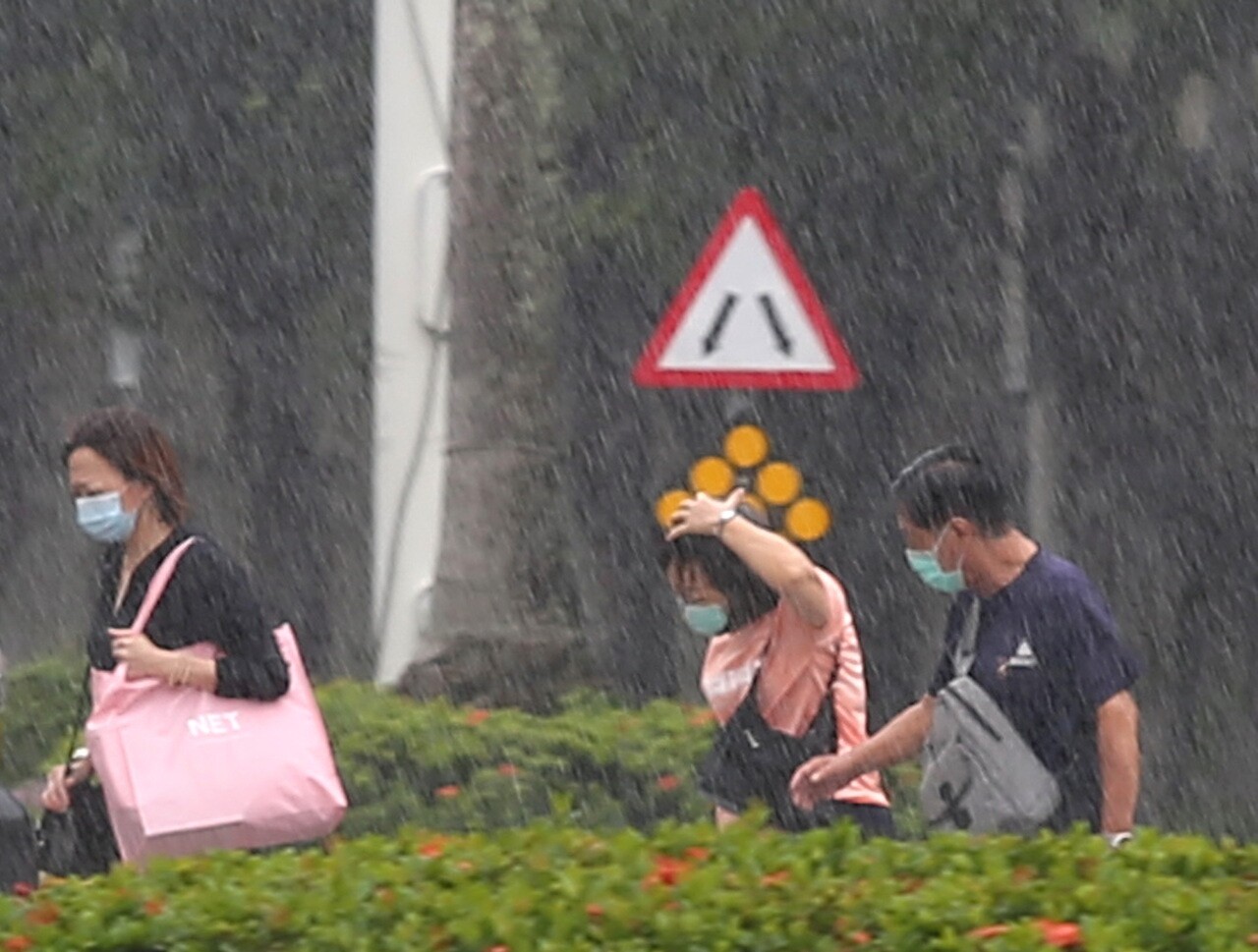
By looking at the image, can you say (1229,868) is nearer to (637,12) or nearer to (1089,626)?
(1089,626)

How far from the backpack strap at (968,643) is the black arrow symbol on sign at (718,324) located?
197 centimetres

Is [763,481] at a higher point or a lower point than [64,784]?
higher

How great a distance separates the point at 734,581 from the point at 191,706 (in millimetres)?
1161

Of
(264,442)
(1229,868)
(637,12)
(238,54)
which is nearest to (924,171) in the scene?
(637,12)

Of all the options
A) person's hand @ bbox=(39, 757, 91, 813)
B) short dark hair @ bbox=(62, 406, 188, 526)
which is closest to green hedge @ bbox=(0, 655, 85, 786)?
person's hand @ bbox=(39, 757, 91, 813)

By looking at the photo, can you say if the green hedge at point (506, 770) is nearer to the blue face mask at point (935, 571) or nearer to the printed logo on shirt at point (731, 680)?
the printed logo on shirt at point (731, 680)

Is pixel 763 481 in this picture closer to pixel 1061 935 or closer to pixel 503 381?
pixel 503 381

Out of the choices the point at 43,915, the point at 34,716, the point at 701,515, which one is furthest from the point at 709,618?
the point at 34,716

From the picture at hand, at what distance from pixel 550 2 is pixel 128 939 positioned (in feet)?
23.5

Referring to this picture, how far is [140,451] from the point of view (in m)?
7.80

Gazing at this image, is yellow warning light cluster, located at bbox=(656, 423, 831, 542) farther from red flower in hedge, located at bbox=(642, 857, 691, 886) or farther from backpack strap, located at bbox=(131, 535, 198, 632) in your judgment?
red flower in hedge, located at bbox=(642, 857, 691, 886)

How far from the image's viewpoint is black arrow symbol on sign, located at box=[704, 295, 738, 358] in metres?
9.29

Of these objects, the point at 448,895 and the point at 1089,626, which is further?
the point at 1089,626

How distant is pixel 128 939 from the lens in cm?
532
